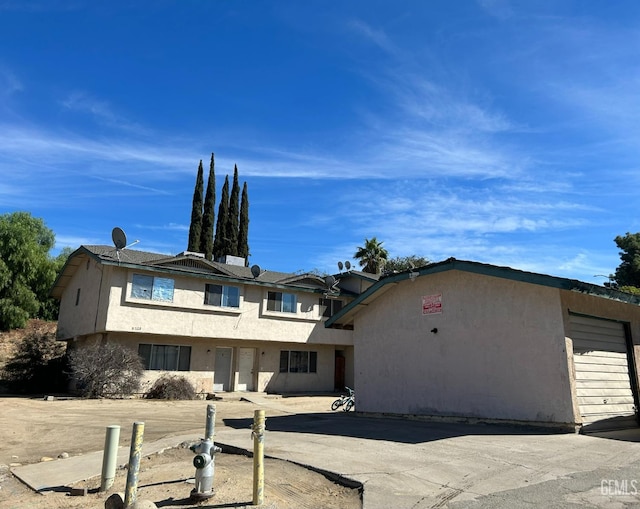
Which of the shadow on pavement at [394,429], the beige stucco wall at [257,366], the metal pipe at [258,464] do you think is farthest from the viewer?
the beige stucco wall at [257,366]

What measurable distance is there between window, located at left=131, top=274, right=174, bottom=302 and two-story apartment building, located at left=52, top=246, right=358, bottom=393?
50 mm

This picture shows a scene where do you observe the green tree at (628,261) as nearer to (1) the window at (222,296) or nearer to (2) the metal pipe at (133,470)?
(1) the window at (222,296)

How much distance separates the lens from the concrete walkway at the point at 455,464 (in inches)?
230

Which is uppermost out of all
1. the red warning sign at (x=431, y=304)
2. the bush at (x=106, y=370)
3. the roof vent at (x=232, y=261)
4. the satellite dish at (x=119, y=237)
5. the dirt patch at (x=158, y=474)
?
the roof vent at (x=232, y=261)

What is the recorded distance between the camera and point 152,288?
2494 cm

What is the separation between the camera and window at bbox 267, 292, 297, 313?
94.9 ft

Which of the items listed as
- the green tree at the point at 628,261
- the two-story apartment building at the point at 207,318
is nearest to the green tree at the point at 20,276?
the two-story apartment building at the point at 207,318

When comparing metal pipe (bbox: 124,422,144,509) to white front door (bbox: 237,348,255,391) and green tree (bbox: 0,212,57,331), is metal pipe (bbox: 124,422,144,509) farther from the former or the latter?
green tree (bbox: 0,212,57,331)

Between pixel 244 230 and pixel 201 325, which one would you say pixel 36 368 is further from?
pixel 244 230

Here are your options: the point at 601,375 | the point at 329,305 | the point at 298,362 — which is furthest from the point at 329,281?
the point at 601,375

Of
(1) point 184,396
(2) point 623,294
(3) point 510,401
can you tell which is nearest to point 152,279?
(1) point 184,396

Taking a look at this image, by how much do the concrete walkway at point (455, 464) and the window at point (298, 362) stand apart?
1843cm

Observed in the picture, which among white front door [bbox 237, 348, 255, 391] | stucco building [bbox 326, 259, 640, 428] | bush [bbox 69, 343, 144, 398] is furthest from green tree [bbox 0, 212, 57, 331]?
stucco building [bbox 326, 259, 640, 428]

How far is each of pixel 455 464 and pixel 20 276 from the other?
37.0 m
